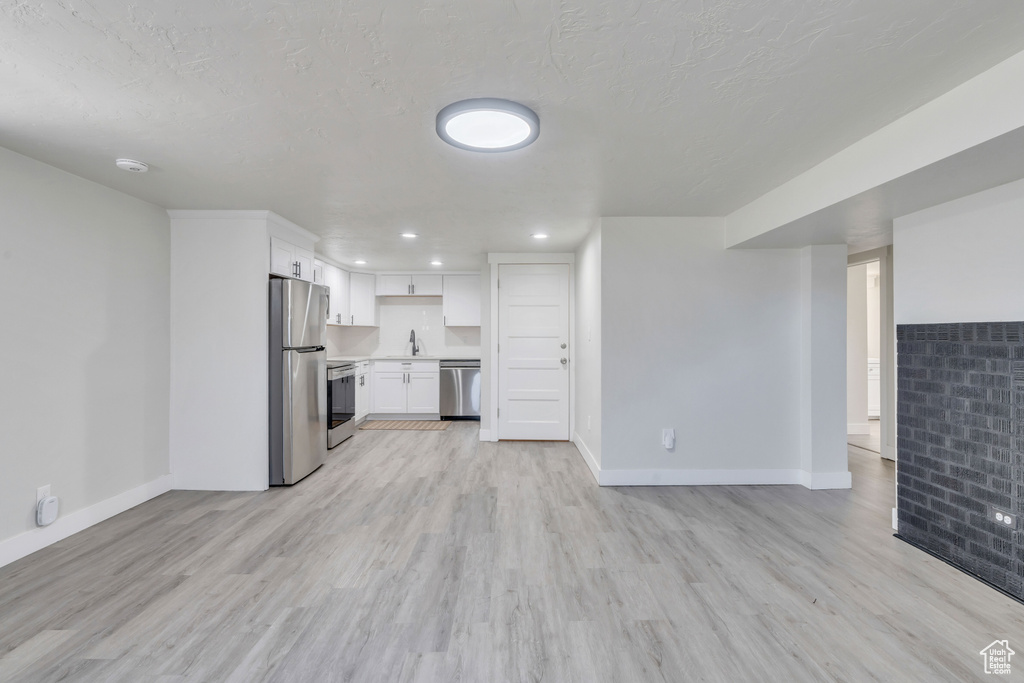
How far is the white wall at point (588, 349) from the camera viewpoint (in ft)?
12.7

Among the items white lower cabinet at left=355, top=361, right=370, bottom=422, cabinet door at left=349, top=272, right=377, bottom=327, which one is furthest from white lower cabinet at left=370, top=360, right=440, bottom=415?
cabinet door at left=349, top=272, right=377, bottom=327

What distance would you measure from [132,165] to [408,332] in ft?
15.8

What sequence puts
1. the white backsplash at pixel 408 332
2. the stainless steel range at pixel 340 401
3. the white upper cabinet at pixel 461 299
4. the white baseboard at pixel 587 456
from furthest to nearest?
the white backsplash at pixel 408 332, the white upper cabinet at pixel 461 299, the stainless steel range at pixel 340 401, the white baseboard at pixel 587 456

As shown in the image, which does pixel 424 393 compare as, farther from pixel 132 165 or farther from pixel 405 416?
pixel 132 165

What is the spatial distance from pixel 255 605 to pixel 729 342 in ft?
12.2

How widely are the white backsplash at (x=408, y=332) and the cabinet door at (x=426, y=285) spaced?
36cm

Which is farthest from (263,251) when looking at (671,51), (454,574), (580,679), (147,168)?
(580,679)

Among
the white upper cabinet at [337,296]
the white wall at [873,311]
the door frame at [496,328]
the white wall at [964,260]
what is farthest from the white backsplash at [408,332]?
the white wall at [873,311]

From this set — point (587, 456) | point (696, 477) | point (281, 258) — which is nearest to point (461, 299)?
point (281, 258)

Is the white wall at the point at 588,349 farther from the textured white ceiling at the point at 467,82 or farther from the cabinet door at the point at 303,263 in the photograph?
the cabinet door at the point at 303,263

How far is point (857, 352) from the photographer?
5.54 meters

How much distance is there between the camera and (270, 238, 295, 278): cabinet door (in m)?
3.73

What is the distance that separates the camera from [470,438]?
5.51 metres

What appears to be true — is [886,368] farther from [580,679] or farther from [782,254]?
[580,679]
